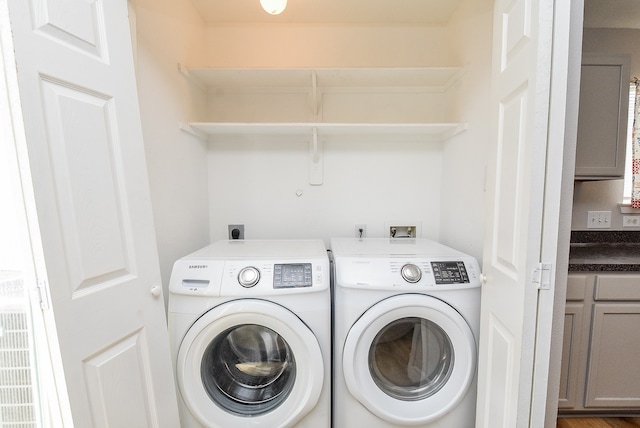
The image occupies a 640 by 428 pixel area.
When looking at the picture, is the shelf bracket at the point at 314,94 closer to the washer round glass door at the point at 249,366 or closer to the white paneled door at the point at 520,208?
the white paneled door at the point at 520,208

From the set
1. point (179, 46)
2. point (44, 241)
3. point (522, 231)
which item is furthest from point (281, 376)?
point (179, 46)

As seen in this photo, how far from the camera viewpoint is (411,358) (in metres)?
1.35

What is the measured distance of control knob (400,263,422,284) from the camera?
4.11 feet

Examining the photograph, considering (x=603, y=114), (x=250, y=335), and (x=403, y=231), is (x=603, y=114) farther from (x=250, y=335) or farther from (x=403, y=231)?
(x=250, y=335)

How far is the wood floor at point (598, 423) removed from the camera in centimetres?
147

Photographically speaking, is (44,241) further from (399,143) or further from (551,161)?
(399,143)

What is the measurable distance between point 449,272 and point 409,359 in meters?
0.48

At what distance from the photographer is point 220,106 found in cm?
200

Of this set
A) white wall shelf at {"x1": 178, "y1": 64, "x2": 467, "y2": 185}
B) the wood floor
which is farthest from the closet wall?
the wood floor

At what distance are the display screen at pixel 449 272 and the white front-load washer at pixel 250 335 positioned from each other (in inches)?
20.0

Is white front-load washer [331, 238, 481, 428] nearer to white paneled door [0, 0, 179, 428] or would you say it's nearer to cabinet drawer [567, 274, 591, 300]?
cabinet drawer [567, 274, 591, 300]

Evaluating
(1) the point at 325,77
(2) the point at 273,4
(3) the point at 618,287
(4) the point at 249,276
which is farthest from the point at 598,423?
(2) the point at 273,4

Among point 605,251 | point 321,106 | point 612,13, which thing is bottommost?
point 605,251

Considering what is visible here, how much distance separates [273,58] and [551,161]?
5.96ft
